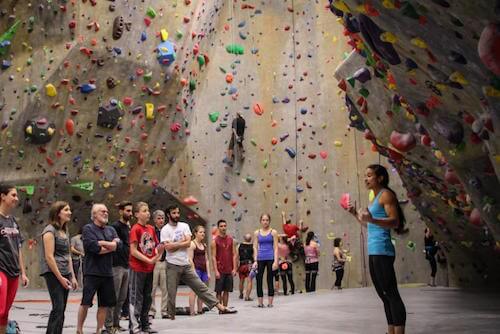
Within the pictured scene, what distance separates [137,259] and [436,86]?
353 cm

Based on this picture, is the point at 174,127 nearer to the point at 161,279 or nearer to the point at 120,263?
the point at 161,279

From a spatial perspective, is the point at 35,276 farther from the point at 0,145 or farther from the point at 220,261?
the point at 220,261

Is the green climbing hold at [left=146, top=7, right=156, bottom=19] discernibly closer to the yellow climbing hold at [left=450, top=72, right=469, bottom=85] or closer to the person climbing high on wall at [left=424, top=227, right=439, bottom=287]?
the person climbing high on wall at [left=424, top=227, right=439, bottom=287]

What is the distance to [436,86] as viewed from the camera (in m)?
5.20

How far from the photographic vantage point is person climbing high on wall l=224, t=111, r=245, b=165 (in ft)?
56.7

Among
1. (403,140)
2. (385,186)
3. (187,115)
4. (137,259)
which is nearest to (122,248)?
(137,259)

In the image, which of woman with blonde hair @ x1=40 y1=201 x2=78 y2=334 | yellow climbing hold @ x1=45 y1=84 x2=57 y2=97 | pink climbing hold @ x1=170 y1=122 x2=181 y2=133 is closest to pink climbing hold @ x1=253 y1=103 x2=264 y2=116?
pink climbing hold @ x1=170 y1=122 x2=181 y2=133

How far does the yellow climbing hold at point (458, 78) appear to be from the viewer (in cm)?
454

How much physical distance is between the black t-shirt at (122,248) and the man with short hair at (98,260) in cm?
73

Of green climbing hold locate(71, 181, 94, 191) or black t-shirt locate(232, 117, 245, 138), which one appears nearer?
green climbing hold locate(71, 181, 94, 191)

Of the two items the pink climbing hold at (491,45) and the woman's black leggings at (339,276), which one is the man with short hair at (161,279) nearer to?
the pink climbing hold at (491,45)

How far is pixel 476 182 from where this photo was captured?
605 cm

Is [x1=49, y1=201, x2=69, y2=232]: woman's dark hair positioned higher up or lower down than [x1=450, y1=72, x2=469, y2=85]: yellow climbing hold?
lower down

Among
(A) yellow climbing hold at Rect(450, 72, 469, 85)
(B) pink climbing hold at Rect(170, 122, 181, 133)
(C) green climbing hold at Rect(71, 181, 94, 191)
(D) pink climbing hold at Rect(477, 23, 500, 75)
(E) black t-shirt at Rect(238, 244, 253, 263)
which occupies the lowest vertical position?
(E) black t-shirt at Rect(238, 244, 253, 263)
